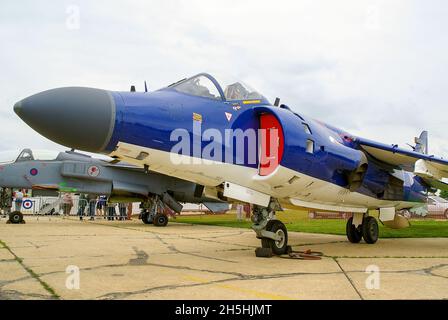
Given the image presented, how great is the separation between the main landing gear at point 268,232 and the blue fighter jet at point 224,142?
0.05ft

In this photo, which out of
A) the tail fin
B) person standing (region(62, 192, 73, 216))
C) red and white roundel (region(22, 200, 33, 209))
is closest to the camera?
the tail fin

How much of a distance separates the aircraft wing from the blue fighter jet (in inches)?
0.8

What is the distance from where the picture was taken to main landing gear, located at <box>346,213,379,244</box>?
28.0ft

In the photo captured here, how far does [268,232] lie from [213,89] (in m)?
2.23

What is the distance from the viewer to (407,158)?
7762mm

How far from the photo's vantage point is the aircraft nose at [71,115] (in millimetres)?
3738

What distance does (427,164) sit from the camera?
A: 727 centimetres

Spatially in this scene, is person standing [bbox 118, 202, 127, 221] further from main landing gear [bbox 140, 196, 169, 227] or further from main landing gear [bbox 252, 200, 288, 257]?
main landing gear [bbox 252, 200, 288, 257]

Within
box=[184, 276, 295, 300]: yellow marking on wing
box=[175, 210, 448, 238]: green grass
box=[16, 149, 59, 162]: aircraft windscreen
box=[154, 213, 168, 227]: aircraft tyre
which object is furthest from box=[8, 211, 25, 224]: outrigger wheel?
box=[184, 276, 295, 300]: yellow marking on wing

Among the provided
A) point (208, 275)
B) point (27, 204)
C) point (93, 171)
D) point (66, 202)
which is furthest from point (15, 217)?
point (27, 204)

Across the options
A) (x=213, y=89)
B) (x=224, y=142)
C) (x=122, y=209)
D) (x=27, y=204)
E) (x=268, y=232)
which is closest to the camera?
(x=224, y=142)

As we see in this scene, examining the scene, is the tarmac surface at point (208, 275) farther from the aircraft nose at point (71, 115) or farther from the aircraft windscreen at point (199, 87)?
the aircraft windscreen at point (199, 87)

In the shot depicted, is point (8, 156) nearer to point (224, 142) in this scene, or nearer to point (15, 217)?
point (15, 217)
